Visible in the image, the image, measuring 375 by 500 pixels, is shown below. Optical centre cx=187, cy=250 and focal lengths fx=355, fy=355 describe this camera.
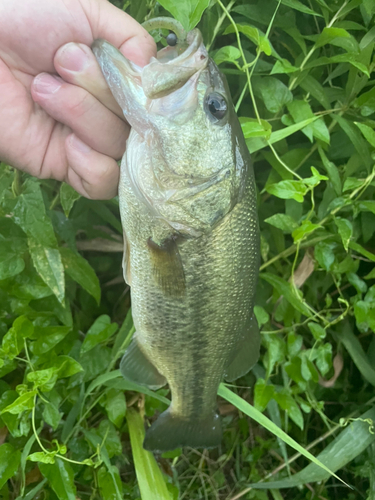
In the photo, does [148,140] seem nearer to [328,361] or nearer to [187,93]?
[187,93]

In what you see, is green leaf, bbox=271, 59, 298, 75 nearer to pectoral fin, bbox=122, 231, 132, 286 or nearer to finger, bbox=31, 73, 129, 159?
finger, bbox=31, 73, 129, 159

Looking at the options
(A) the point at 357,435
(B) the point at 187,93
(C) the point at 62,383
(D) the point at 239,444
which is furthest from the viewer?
(D) the point at 239,444

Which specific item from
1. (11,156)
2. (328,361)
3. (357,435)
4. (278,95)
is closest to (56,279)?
(11,156)

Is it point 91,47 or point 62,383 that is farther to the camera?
point 62,383

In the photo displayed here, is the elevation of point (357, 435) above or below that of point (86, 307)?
below

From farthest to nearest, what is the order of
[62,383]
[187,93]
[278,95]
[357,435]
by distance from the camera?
[357,435] < [62,383] < [278,95] < [187,93]

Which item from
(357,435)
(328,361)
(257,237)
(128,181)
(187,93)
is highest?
(187,93)
